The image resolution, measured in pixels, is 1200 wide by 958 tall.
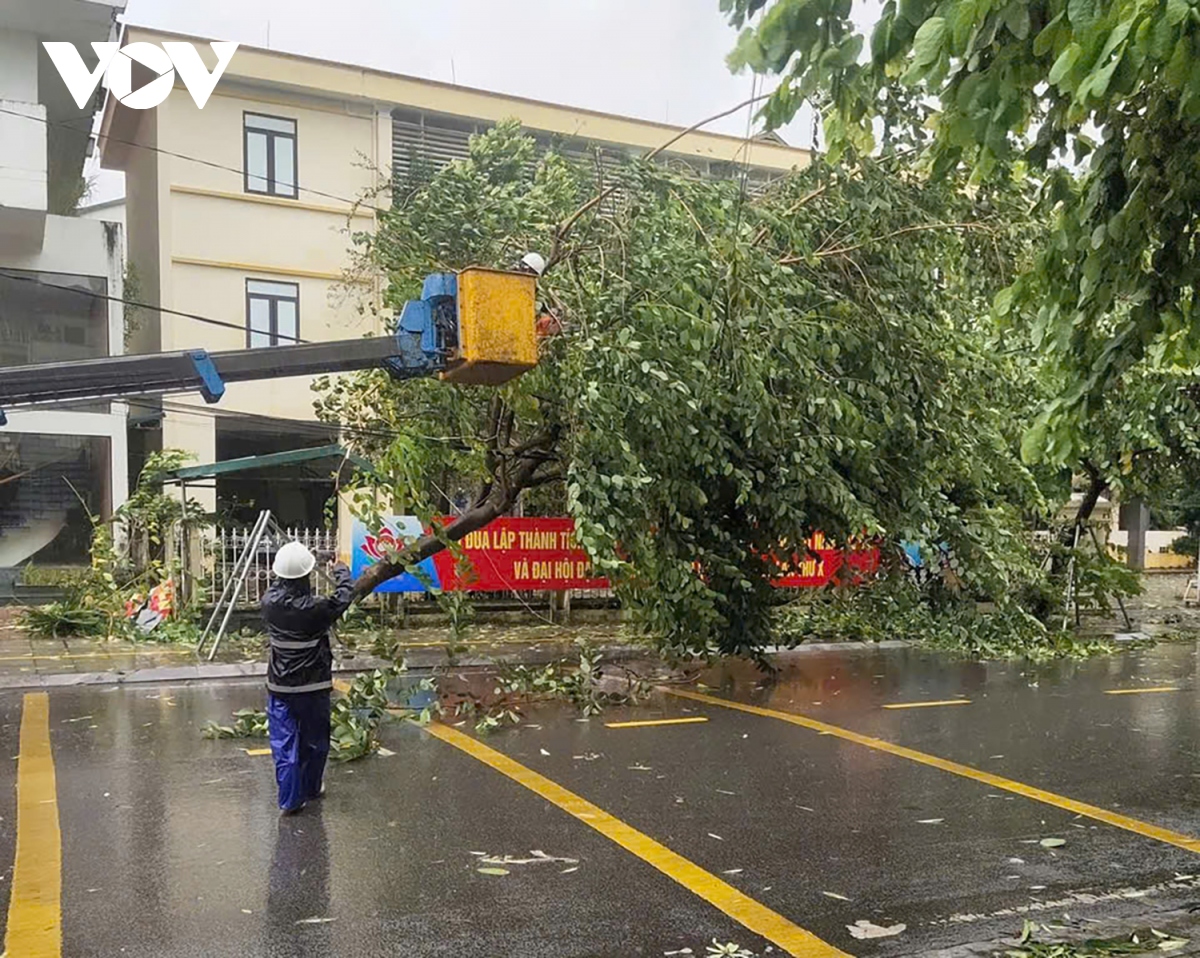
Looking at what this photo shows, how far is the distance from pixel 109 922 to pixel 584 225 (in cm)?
761

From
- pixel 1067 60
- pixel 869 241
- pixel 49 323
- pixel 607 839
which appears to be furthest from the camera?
pixel 49 323

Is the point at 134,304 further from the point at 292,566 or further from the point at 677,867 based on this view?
the point at 677,867

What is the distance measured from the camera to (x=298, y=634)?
6621 mm

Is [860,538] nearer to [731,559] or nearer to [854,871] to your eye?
[731,559]

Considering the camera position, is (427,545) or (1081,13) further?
(427,545)

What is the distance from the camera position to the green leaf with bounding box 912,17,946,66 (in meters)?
3.63

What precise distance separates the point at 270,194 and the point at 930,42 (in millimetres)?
17776

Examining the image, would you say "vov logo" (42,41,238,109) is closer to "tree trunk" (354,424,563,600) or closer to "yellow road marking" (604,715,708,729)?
"tree trunk" (354,424,563,600)

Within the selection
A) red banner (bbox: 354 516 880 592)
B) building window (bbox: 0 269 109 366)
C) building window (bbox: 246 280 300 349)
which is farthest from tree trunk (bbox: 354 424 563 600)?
building window (bbox: 0 269 109 366)

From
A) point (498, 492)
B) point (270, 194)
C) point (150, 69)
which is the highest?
point (150, 69)

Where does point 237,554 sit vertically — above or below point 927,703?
above

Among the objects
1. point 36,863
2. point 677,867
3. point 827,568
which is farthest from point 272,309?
point 677,867

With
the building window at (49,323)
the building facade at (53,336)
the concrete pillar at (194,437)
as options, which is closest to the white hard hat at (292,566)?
the building facade at (53,336)

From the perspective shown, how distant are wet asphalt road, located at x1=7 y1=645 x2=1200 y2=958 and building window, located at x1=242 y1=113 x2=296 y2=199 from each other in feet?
40.3
